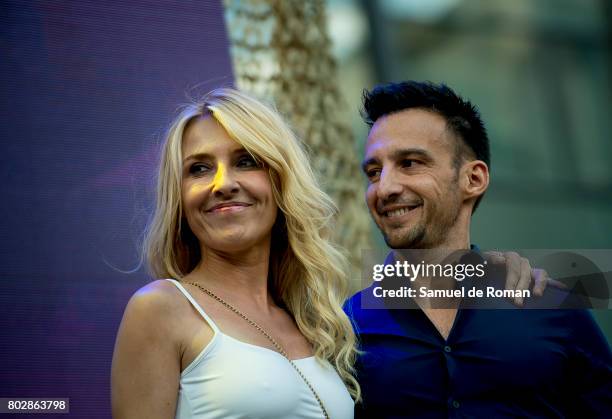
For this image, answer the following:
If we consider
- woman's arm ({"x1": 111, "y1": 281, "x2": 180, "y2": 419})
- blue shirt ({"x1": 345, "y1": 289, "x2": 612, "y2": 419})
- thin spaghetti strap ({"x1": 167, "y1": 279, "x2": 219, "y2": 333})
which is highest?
thin spaghetti strap ({"x1": 167, "y1": 279, "x2": 219, "y2": 333})

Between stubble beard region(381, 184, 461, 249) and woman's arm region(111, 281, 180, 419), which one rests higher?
stubble beard region(381, 184, 461, 249)

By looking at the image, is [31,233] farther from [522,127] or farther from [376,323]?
[522,127]

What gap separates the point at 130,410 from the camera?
2.00 m

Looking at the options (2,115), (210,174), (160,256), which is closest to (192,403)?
(160,256)

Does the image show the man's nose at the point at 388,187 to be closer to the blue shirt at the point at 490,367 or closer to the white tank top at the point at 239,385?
the blue shirt at the point at 490,367

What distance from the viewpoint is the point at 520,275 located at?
8.45 ft

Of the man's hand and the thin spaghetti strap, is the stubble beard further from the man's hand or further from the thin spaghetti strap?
the thin spaghetti strap

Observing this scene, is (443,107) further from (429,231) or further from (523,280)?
(523,280)

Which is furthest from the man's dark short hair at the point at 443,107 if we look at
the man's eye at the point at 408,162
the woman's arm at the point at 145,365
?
the woman's arm at the point at 145,365

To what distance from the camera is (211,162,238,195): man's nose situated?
2.27 metres

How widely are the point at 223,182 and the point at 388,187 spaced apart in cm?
62

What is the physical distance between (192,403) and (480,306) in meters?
1.01

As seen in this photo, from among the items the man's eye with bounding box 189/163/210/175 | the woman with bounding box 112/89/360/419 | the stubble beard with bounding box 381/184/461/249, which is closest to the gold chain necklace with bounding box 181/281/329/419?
the woman with bounding box 112/89/360/419

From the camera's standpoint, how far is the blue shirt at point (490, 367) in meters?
2.37
